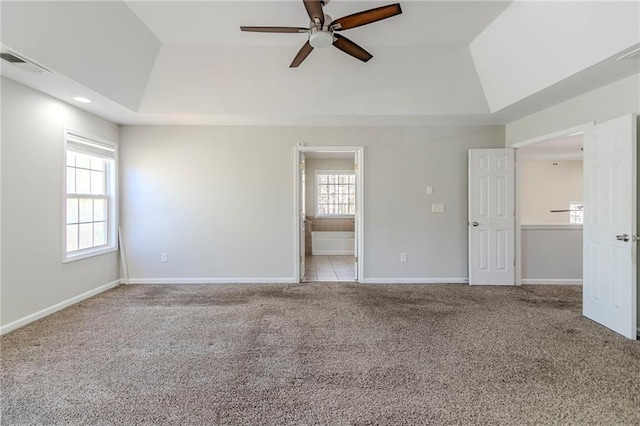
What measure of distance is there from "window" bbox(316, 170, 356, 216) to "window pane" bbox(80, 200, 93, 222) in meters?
4.77

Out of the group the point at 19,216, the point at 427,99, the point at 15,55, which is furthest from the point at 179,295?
the point at 427,99

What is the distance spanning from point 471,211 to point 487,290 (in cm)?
112

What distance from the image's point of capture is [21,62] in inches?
94.1

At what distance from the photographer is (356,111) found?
3766 mm

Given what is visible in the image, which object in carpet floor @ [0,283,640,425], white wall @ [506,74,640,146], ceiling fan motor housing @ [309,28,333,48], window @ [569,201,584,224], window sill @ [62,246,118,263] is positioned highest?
ceiling fan motor housing @ [309,28,333,48]

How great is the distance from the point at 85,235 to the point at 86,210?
0.33 meters

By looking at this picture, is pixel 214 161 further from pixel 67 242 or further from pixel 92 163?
pixel 67 242

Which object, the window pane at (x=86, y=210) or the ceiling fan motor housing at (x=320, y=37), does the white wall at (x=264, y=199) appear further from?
the ceiling fan motor housing at (x=320, y=37)

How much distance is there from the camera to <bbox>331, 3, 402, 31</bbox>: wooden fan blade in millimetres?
2119

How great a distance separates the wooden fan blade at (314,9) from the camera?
2014 millimetres

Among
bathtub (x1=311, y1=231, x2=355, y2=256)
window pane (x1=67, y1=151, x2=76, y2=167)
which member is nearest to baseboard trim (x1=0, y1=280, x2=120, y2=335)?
window pane (x1=67, y1=151, x2=76, y2=167)

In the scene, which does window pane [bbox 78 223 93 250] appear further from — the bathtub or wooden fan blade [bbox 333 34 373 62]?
the bathtub

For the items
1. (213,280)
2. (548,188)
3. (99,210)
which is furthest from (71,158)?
(548,188)

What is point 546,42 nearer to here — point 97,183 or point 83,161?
point 83,161
